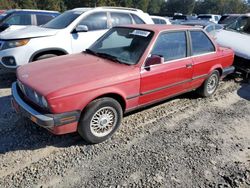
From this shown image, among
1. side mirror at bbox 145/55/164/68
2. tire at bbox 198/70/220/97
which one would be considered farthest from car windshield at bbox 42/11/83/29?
tire at bbox 198/70/220/97

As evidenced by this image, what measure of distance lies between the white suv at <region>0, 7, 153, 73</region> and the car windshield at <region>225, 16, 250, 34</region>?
3903 mm

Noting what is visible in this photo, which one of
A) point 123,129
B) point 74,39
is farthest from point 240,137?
point 74,39

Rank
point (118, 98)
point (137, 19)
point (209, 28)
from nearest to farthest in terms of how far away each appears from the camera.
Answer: point (118, 98) < point (137, 19) < point (209, 28)

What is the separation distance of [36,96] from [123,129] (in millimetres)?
1535

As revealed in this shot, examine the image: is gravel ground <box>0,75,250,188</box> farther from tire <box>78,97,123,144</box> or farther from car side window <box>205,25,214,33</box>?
car side window <box>205,25,214,33</box>

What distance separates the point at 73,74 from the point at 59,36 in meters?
2.57

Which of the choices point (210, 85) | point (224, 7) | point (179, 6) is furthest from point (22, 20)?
point (224, 7)

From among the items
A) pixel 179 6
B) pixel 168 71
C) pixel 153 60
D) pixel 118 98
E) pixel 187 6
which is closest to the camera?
pixel 118 98

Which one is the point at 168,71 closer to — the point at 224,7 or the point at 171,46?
the point at 171,46

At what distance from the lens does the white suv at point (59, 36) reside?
18.1 feet

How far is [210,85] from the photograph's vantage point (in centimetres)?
562

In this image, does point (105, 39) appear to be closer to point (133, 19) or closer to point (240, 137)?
point (133, 19)

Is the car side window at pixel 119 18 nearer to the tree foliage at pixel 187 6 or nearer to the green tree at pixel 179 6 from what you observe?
the tree foliage at pixel 187 6

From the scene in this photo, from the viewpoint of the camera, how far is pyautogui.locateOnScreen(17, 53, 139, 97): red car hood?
128 inches
